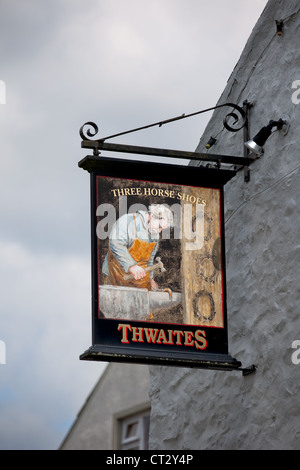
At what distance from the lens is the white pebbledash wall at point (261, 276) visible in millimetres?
8680

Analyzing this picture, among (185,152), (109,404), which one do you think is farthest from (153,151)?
(109,404)

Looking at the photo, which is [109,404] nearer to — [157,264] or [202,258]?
[202,258]

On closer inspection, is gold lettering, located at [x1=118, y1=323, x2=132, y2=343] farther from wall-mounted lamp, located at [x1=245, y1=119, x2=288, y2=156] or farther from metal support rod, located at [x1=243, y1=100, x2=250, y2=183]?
metal support rod, located at [x1=243, y1=100, x2=250, y2=183]

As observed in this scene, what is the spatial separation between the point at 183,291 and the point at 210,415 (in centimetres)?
168

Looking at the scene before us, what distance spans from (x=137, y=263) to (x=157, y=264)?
0.18m

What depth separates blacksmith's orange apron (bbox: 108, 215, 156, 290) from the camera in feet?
27.5

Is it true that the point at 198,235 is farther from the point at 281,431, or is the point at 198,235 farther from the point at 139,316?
the point at 281,431

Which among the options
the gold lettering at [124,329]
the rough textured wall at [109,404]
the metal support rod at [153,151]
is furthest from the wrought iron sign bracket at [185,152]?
the rough textured wall at [109,404]

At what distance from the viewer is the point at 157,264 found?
859 centimetres

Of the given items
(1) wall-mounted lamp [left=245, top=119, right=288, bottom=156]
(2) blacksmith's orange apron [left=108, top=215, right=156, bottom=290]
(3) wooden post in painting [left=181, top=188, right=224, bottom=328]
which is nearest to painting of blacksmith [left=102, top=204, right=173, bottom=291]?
(2) blacksmith's orange apron [left=108, top=215, right=156, bottom=290]

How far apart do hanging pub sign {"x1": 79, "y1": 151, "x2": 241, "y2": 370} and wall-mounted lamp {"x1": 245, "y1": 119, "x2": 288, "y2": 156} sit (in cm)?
29
